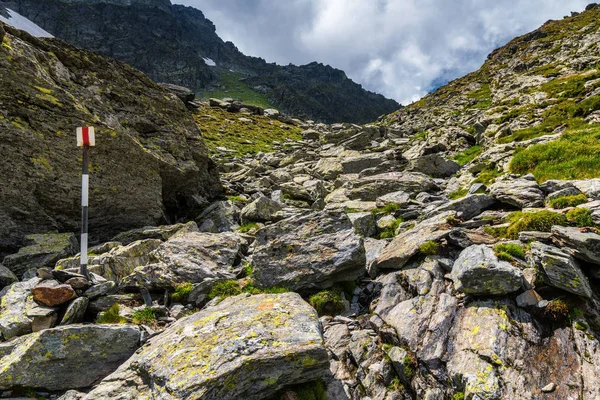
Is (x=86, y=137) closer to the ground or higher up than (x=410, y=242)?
higher up

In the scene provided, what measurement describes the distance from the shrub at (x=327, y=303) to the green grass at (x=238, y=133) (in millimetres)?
40644

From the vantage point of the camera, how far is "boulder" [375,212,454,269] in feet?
35.6

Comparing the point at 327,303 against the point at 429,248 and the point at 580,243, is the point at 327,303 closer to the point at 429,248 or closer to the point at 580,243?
the point at 429,248

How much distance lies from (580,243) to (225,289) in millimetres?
11425

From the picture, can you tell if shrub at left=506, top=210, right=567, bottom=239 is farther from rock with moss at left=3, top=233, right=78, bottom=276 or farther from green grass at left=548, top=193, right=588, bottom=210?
rock with moss at left=3, top=233, right=78, bottom=276

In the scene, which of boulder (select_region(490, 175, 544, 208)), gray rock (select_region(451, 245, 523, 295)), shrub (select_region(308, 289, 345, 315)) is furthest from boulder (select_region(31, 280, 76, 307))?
boulder (select_region(490, 175, 544, 208))

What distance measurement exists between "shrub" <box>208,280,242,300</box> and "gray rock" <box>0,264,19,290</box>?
24.7 ft

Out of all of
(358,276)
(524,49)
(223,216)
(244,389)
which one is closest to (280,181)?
(223,216)

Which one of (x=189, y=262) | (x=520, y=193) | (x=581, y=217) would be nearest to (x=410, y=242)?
(x=581, y=217)

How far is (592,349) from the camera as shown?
6348 millimetres

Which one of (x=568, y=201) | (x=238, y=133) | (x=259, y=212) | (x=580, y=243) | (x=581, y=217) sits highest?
(x=238, y=133)

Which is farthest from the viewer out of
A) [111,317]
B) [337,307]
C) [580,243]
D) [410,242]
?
[410,242]

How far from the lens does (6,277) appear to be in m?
11.0

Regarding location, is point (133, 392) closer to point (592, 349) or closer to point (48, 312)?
point (48, 312)
